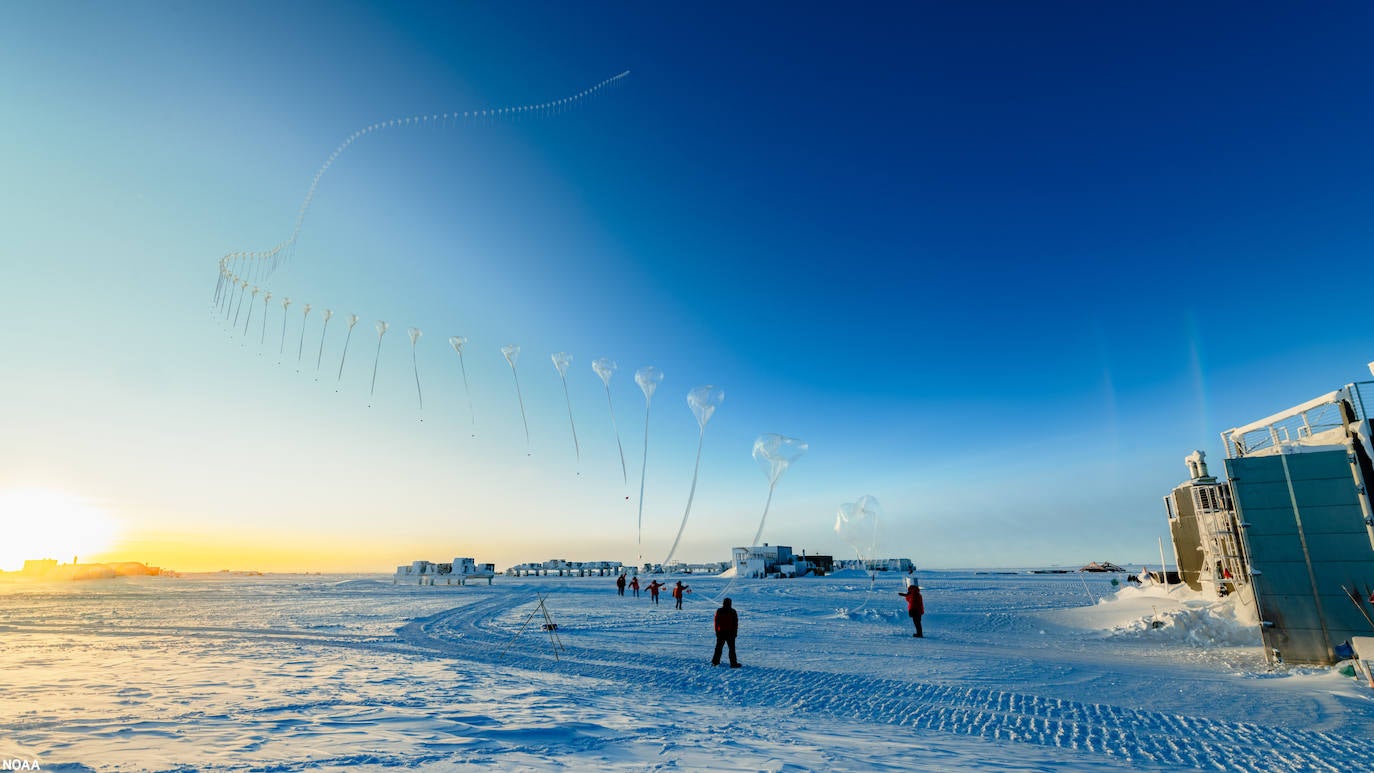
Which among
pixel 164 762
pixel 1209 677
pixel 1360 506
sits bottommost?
pixel 1209 677

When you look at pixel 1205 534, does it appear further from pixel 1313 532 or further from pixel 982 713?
pixel 982 713

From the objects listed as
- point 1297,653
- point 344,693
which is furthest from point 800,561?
point 344,693

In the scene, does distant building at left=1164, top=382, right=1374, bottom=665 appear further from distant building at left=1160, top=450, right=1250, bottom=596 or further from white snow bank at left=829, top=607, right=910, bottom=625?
white snow bank at left=829, top=607, right=910, bottom=625

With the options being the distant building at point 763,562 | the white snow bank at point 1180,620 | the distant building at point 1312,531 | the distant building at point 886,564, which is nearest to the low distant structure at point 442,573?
the distant building at point 763,562

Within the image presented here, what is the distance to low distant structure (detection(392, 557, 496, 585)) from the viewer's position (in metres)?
82.4

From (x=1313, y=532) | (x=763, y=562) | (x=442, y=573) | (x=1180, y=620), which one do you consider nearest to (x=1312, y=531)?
(x=1313, y=532)

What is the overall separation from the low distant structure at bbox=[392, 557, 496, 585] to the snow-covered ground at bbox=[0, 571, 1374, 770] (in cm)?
6475

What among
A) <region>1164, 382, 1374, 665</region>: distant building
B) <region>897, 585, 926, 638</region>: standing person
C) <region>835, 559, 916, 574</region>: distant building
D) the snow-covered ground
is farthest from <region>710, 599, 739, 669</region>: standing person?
<region>835, 559, 916, 574</region>: distant building

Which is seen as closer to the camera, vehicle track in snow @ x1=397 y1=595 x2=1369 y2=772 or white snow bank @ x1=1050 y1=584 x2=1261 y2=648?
vehicle track in snow @ x1=397 y1=595 x2=1369 y2=772

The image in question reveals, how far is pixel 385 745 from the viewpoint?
6.80 metres

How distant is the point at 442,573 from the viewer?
89062mm

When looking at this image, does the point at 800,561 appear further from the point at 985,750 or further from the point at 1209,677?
the point at 985,750

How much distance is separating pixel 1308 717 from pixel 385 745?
12454mm

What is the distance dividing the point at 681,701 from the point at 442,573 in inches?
3505
